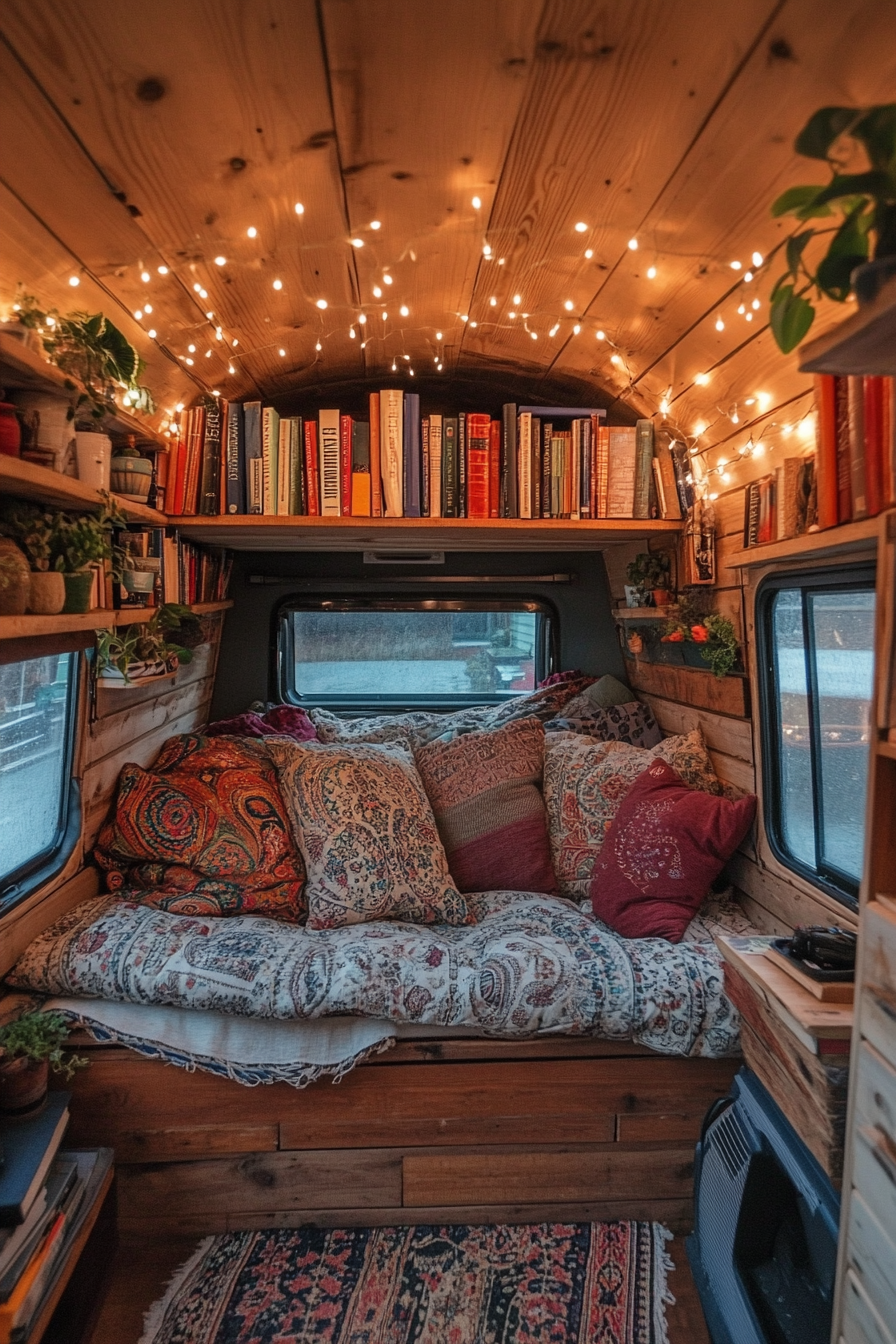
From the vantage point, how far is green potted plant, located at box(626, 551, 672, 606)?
255cm

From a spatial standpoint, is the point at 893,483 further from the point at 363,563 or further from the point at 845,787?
the point at 363,563

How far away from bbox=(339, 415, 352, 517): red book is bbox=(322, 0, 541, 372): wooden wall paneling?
55 centimetres

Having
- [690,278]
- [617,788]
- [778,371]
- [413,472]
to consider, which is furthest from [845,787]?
[413,472]

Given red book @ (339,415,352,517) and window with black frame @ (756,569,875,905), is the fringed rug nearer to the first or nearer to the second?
window with black frame @ (756,569,875,905)

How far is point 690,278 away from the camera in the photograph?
1654 mm

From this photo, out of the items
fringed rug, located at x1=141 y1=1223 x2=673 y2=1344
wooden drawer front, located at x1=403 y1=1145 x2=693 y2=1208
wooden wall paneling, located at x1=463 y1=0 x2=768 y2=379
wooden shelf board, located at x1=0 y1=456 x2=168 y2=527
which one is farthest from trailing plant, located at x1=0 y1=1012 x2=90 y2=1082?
wooden wall paneling, located at x1=463 y1=0 x2=768 y2=379

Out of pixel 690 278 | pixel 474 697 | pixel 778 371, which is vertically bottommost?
pixel 474 697

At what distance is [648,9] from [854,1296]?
173 cm

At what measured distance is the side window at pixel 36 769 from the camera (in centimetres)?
175

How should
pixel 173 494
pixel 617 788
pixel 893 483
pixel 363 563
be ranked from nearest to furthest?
1. pixel 893 483
2. pixel 173 494
3. pixel 617 788
4. pixel 363 563

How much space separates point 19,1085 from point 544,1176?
1.20 metres

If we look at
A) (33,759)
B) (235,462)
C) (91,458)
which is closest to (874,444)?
(91,458)

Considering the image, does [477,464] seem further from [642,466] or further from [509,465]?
[642,466]

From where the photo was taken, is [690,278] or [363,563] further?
[363,563]
